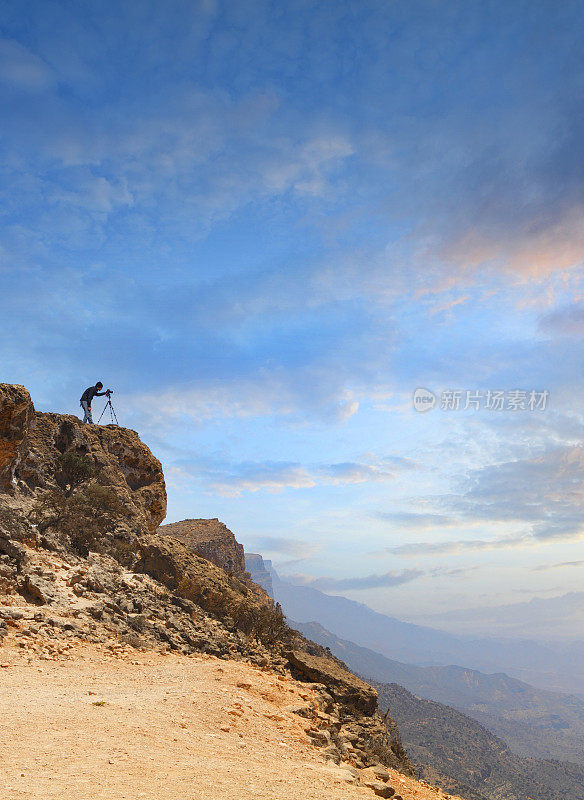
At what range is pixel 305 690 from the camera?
14359 mm

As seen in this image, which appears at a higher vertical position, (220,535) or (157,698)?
(220,535)

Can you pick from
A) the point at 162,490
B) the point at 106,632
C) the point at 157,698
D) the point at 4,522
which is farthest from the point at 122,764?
the point at 162,490

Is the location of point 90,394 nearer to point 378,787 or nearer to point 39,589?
point 39,589

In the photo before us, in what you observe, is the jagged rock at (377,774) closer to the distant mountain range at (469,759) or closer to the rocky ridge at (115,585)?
the rocky ridge at (115,585)

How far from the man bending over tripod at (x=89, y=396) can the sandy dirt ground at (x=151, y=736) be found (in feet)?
55.1

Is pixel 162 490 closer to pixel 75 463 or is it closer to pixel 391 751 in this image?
pixel 75 463

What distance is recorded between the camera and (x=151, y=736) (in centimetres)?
827

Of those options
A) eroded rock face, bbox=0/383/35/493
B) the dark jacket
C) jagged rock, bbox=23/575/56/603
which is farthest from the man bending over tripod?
jagged rock, bbox=23/575/56/603

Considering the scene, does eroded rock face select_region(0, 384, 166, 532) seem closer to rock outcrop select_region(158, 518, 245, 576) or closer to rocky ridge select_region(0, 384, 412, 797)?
rocky ridge select_region(0, 384, 412, 797)

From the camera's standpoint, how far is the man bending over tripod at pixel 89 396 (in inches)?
1117

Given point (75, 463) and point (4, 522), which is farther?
point (75, 463)

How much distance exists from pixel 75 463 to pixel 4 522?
6.51 meters

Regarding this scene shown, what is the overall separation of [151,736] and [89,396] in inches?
909

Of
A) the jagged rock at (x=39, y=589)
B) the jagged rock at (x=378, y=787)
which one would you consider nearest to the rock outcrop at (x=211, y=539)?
the jagged rock at (x=39, y=589)
